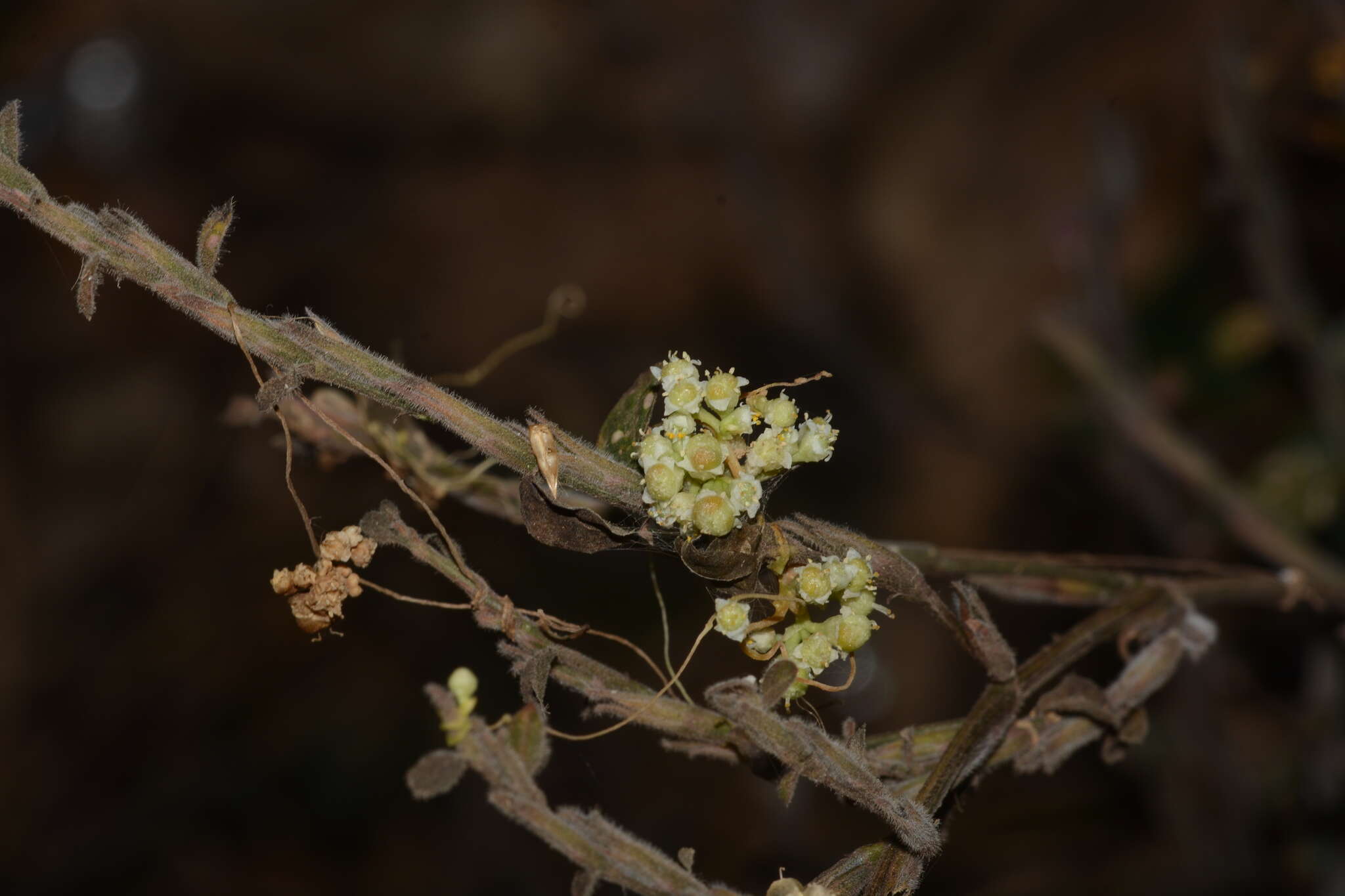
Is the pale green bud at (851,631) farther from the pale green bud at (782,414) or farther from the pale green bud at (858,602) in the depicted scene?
the pale green bud at (782,414)

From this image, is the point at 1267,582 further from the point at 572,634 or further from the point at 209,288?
the point at 209,288

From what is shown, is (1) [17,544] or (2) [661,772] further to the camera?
(1) [17,544]

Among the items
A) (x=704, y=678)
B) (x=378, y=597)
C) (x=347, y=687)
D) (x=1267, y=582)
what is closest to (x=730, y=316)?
(x=704, y=678)

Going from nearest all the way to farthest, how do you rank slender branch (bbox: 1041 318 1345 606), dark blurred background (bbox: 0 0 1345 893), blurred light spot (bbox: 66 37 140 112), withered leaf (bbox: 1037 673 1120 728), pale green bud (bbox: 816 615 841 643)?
pale green bud (bbox: 816 615 841 643) < withered leaf (bbox: 1037 673 1120 728) < slender branch (bbox: 1041 318 1345 606) < dark blurred background (bbox: 0 0 1345 893) < blurred light spot (bbox: 66 37 140 112)

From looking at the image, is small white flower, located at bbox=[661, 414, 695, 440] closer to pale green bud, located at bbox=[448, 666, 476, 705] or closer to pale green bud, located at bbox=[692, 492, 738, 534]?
pale green bud, located at bbox=[692, 492, 738, 534]

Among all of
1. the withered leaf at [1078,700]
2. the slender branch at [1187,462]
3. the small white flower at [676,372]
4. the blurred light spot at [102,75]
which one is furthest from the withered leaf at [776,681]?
the blurred light spot at [102,75]

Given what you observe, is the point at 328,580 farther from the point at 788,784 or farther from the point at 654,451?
the point at 788,784

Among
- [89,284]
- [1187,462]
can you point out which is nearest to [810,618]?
[89,284]

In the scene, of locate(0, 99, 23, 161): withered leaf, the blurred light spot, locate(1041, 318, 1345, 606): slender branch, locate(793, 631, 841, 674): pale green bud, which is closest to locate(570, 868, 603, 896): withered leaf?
locate(793, 631, 841, 674): pale green bud
